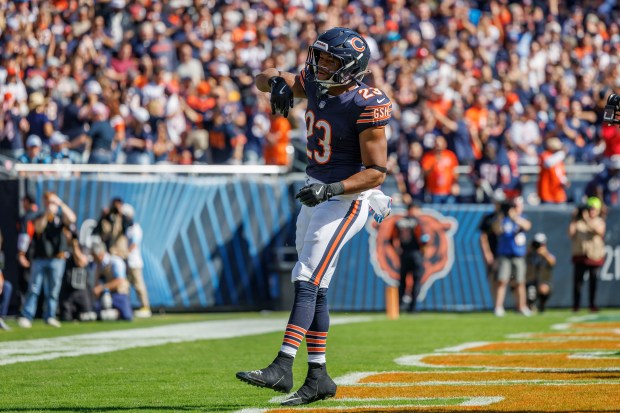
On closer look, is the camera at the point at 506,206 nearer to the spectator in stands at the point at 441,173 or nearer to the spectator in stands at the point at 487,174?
the spectator in stands at the point at 487,174

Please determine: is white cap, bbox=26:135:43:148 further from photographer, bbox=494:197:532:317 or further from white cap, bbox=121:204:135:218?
photographer, bbox=494:197:532:317

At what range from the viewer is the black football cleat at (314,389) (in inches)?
245

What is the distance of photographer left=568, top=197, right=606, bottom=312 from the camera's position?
17.1m

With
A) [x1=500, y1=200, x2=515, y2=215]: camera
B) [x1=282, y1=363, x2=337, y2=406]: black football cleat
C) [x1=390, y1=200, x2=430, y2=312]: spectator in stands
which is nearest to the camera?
[x1=282, y1=363, x2=337, y2=406]: black football cleat

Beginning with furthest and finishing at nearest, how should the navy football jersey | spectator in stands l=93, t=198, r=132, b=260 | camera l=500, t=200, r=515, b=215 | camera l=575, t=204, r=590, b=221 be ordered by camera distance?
camera l=575, t=204, r=590, b=221
camera l=500, t=200, r=515, b=215
spectator in stands l=93, t=198, r=132, b=260
the navy football jersey

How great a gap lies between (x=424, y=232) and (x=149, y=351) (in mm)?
8188

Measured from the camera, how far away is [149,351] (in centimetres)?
1023

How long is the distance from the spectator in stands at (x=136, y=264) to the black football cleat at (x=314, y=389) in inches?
425

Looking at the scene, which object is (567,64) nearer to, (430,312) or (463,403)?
(430,312)

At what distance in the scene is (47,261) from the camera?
15.3 meters

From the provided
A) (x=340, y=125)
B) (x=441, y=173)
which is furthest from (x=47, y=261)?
(x=340, y=125)

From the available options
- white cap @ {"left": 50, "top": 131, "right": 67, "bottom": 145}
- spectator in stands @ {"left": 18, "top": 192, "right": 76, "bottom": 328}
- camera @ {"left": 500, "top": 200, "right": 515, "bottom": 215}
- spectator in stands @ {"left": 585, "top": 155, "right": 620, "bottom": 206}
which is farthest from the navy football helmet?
spectator in stands @ {"left": 585, "top": 155, "right": 620, "bottom": 206}

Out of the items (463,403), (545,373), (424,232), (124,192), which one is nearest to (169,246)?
(124,192)

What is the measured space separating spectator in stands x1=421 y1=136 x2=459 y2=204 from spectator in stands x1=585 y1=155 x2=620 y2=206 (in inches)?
80.2
